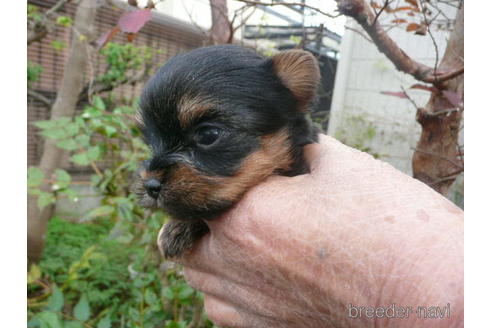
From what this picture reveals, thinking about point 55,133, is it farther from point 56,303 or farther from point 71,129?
point 56,303

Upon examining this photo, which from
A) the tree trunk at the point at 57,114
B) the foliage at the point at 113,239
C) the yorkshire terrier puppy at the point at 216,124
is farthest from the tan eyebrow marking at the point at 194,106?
the tree trunk at the point at 57,114

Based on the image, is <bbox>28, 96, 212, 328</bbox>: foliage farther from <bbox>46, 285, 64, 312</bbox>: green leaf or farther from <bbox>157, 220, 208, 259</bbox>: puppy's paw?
<bbox>157, 220, 208, 259</bbox>: puppy's paw

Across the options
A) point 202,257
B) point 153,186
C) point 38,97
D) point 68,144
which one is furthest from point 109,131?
point 38,97

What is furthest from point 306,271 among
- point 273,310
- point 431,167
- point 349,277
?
point 431,167

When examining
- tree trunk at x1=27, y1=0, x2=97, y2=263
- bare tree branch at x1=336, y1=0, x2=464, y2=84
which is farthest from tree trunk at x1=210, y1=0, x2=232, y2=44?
tree trunk at x1=27, y1=0, x2=97, y2=263

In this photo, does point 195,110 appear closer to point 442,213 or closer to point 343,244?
point 343,244
